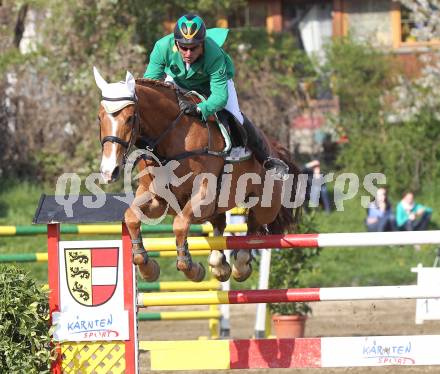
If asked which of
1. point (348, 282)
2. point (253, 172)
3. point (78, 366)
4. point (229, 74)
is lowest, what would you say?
point (348, 282)

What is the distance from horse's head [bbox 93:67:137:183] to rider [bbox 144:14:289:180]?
0.60 m

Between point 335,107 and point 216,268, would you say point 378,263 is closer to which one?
point 335,107

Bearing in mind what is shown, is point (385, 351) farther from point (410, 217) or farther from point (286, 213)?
point (410, 217)

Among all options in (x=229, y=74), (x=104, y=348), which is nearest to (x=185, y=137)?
(x=229, y=74)

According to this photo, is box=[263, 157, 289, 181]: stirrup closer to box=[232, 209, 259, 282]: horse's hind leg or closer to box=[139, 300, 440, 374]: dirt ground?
box=[232, 209, 259, 282]: horse's hind leg

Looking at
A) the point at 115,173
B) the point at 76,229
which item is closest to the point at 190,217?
the point at 115,173

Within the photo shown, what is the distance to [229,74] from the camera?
6762mm

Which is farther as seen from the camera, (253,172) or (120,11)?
(120,11)

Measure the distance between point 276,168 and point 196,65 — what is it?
1055 millimetres

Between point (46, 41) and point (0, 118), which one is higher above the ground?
point (46, 41)

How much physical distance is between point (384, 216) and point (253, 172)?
23.7 feet

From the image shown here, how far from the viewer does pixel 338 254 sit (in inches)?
557

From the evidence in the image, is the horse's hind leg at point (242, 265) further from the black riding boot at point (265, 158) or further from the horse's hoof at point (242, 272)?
the black riding boot at point (265, 158)

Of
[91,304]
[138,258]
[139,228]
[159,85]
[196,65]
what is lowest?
[91,304]
